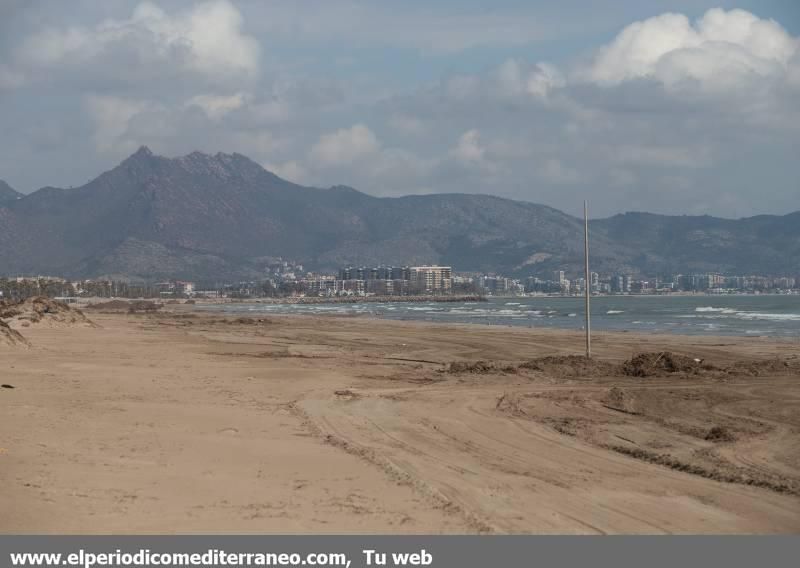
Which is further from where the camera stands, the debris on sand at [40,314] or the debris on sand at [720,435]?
the debris on sand at [40,314]

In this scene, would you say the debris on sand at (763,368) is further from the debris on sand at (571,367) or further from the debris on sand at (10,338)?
the debris on sand at (10,338)

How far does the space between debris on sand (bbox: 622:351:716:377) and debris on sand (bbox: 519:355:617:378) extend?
24.8 inches

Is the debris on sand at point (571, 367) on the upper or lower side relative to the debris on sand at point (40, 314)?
lower

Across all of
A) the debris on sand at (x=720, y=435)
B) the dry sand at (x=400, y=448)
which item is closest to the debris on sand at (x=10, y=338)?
the dry sand at (x=400, y=448)

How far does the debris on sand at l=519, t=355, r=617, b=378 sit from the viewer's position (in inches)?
977

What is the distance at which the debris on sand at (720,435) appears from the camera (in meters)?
13.9

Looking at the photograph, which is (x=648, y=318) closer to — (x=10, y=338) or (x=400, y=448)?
(x=10, y=338)

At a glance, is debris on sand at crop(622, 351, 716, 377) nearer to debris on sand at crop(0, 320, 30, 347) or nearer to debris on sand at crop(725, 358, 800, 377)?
debris on sand at crop(725, 358, 800, 377)

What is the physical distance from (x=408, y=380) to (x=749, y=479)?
13.7m

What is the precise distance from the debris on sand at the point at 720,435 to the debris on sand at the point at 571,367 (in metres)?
9.84

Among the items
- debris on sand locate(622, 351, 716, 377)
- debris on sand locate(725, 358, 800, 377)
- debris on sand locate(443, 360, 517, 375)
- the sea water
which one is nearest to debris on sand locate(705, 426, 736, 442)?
debris on sand locate(622, 351, 716, 377)

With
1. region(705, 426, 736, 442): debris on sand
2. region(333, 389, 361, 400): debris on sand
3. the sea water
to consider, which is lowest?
the sea water

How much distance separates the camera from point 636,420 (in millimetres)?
16312
